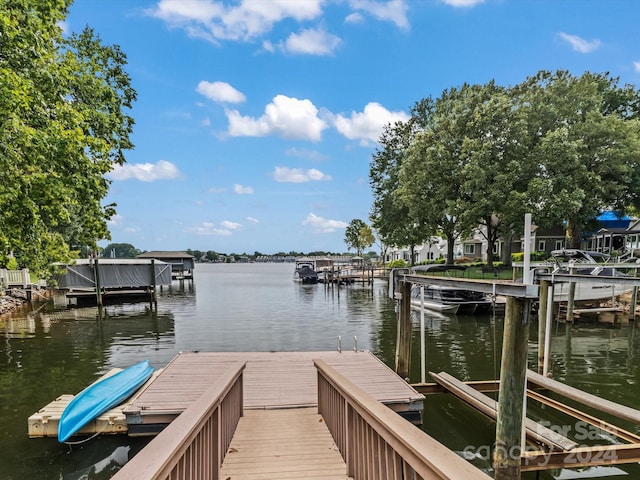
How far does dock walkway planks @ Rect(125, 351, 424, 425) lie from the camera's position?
18.5 ft

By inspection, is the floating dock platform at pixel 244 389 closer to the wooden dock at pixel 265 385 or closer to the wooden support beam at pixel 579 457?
the wooden dock at pixel 265 385

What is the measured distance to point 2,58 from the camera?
759 centimetres

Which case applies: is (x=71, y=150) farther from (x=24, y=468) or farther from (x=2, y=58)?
(x=24, y=468)

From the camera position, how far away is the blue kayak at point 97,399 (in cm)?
573

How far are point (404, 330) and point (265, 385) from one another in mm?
3462

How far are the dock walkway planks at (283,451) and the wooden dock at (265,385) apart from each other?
3.18ft

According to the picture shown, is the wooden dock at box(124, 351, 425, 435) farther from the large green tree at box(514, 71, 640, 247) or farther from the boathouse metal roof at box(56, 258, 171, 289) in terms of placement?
the boathouse metal roof at box(56, 258, 171, 289)

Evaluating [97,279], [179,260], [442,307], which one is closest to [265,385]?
[442,307]

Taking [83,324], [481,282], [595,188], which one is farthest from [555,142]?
[83,324]

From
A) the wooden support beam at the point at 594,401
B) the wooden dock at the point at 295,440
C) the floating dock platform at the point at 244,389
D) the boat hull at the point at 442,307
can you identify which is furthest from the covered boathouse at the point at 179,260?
the wooden support beam at the point at 594,401

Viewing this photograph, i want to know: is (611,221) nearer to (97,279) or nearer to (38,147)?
(38,147)

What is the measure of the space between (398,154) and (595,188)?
17298 millimetres

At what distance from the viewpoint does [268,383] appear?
6.95 metres

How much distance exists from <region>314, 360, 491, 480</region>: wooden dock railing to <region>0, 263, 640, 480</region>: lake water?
3648 mm
